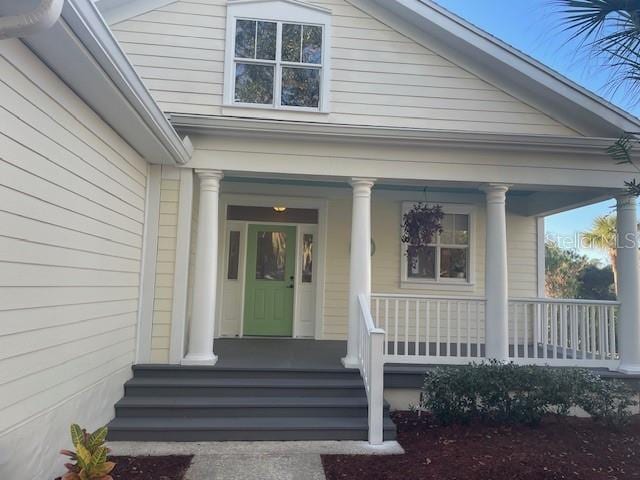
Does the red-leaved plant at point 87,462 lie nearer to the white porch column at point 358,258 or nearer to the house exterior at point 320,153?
the house exterior at point 320,153

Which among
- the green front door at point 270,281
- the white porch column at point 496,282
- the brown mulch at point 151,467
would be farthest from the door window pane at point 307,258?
the brown mulch at point 151,467

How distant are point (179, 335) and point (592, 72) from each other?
4.92 m

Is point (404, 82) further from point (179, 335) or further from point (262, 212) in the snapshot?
point (179, 335)

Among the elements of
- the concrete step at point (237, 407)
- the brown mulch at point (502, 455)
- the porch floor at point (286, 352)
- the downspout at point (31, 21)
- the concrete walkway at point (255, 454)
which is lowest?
the concrete walkway at point (255, 454)

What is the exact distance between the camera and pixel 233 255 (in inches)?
291

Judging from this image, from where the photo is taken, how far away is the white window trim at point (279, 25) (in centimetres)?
584

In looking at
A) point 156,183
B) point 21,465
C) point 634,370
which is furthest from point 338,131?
point 634,370

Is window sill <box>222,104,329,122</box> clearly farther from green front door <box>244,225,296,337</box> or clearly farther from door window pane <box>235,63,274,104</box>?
green front door <box>244,225,296,337</box>

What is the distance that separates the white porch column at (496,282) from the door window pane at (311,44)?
2.82 meters

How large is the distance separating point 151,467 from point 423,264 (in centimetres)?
508

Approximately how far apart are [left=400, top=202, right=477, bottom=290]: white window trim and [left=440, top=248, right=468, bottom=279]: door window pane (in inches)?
3.3

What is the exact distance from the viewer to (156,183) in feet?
17.5

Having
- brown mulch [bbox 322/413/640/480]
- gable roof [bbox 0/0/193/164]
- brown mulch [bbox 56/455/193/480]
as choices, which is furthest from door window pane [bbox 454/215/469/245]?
brown mulch [bbox 56/455/193/480]

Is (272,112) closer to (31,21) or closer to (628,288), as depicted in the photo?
(31,21)
